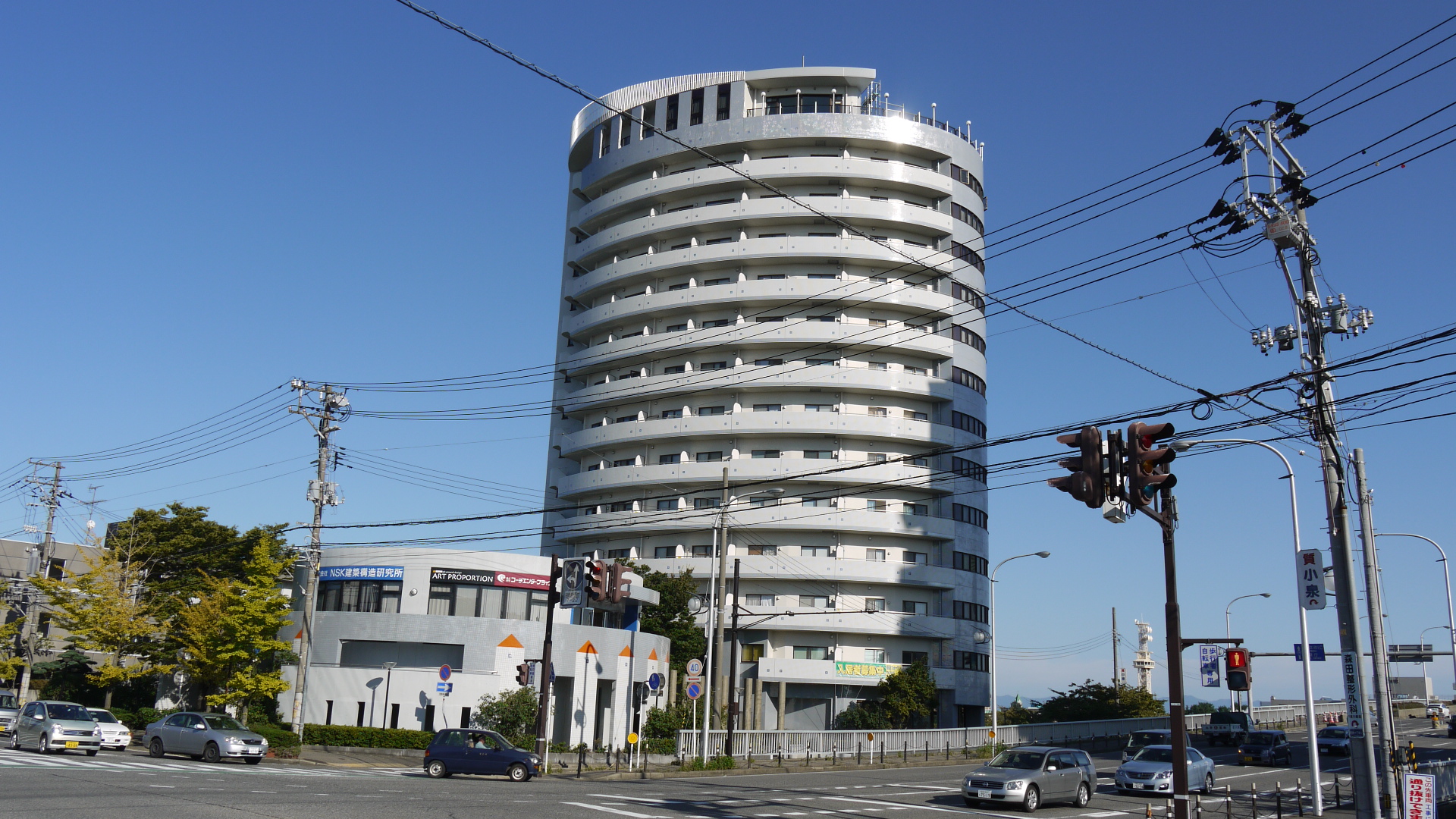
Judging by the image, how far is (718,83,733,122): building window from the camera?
8131 cm

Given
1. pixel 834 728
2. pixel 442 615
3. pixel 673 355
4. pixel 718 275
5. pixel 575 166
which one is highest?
pixel 575 166

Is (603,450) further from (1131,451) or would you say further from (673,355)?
(1131,451)

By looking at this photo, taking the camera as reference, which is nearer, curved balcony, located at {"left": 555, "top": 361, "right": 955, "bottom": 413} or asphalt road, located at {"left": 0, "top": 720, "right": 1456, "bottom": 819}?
asphalt road, located at {"left": 0, "top": 720, "right": 1456, "bottom": 819}

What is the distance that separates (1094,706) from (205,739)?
2201 inches

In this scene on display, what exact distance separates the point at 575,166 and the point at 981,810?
80.1 m

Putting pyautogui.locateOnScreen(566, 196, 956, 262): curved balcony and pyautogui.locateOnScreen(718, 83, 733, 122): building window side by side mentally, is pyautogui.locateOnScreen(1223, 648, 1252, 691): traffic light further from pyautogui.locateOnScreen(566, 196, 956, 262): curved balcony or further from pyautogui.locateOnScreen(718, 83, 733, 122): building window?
pyautogui.locateOnScreen(718, 83, 733, 122): building window

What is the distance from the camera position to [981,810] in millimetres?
24297

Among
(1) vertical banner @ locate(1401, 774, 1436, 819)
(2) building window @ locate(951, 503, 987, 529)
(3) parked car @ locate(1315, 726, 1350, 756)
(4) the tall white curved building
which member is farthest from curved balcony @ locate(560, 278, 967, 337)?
(1) vertical banner @ locate(1401, 774, 1436, 819)

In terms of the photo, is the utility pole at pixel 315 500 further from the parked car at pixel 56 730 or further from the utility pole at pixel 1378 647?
the utility pole at pixel 1378 647

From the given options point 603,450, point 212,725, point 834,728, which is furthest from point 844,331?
point 212,725

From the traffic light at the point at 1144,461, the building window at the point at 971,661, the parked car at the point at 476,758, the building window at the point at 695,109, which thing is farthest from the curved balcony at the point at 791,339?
the traffic light at the point at 1144,461

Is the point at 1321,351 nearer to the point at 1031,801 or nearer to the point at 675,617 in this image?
the point at 1031,801

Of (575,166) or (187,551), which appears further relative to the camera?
(575,166)

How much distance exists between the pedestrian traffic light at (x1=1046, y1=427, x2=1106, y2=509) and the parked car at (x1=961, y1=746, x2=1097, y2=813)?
12.8 metres
